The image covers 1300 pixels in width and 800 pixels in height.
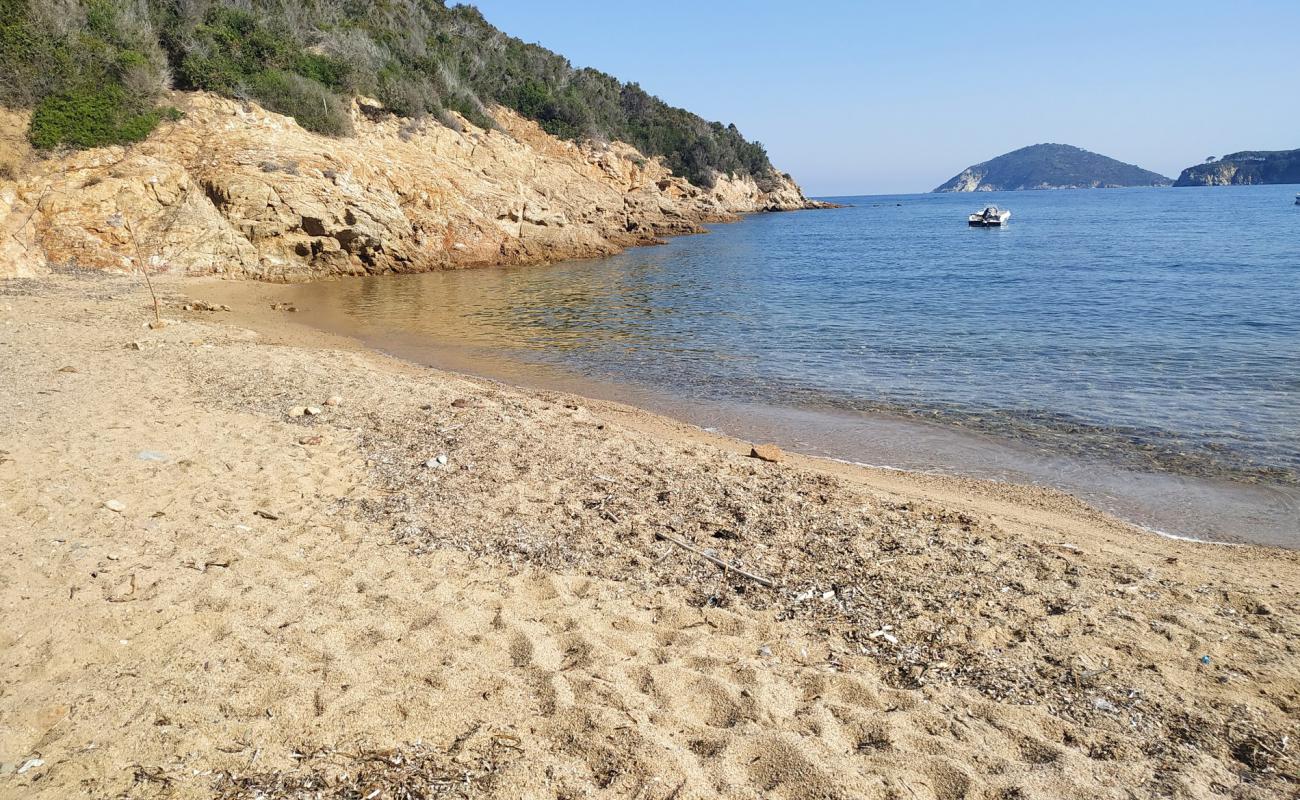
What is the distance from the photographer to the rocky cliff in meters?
18.5

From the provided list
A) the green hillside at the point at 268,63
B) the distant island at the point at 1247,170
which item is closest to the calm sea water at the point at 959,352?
the green hillside at the point at 268,63

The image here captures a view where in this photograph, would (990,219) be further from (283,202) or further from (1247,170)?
(1247,170)

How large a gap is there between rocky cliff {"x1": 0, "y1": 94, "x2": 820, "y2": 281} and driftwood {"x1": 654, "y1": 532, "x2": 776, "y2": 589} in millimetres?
18174

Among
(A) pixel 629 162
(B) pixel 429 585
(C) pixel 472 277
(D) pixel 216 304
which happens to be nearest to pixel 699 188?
(A) pixel 629 162

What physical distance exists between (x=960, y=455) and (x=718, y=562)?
4900 mm

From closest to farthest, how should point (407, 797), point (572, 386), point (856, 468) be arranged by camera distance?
point (407, 797) < point (856, 468) < point (572, 386)

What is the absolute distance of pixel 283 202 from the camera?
70.4 ft

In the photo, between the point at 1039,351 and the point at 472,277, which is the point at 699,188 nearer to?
the point at 472,277

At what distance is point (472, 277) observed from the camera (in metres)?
24.8

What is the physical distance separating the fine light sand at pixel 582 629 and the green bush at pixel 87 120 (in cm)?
1655

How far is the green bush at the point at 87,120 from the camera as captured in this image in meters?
19.3

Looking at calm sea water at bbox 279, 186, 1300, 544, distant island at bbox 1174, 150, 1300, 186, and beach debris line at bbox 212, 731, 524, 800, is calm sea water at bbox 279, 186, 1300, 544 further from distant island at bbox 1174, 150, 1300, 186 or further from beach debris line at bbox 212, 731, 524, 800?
distant island at bbox 1174, 150, 1300, 186

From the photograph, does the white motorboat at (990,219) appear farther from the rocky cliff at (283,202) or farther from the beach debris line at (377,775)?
the beach debris line at (377,775)

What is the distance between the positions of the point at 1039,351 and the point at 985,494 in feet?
25.7
